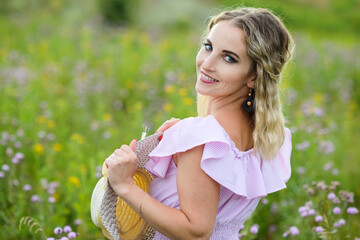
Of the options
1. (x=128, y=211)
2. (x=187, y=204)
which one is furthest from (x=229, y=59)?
(x=128, y=211)

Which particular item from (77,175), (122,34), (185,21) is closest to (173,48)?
(122,34)

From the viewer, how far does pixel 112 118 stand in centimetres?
442

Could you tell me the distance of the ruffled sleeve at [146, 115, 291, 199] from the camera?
143cm

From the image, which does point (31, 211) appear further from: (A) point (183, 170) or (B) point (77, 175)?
(A) point (183, 170)

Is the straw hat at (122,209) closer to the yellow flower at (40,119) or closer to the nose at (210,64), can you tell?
the nose at (210,64)

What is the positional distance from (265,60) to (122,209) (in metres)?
0.82

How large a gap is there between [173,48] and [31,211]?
4.91 metres

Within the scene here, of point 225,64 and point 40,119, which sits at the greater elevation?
point 225,64

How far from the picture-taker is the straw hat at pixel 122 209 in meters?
1.54

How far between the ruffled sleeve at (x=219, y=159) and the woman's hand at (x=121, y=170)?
0.08 m

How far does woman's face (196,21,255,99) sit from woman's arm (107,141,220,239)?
29cm

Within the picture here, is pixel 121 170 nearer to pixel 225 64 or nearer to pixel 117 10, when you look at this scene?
pixel 225 64

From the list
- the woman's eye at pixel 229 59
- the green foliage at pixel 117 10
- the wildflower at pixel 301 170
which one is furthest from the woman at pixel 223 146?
the green foliage at pixel 117 10

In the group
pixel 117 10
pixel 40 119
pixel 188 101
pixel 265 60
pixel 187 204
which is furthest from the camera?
pixel 117 10
